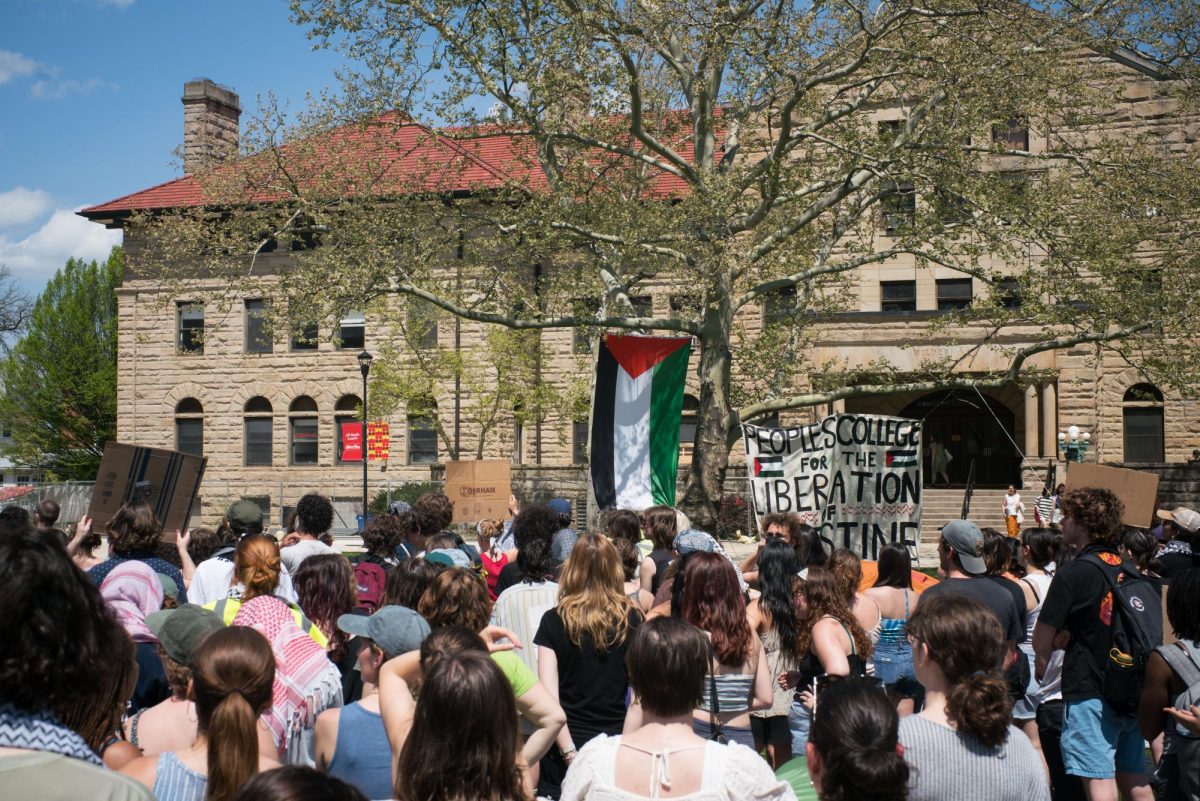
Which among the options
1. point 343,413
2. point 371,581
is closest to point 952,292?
point 343,413

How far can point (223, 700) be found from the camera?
134 inches

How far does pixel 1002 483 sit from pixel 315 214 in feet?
92.6

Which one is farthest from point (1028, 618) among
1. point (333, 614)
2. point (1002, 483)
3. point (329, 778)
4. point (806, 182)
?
point (1002, 483)

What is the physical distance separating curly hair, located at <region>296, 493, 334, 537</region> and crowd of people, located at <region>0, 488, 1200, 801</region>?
0.09 ft

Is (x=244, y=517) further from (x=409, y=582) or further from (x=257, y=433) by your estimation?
(x=257, y=433)

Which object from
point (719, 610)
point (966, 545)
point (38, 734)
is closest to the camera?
point (38, 734)

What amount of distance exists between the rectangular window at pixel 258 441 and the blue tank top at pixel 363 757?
39823 mm

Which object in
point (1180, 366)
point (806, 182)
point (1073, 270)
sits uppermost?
point (806, 182)

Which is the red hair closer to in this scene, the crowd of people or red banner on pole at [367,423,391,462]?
the crowd of people

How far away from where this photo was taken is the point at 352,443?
40.3 metres

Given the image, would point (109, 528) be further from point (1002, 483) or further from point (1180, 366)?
point (1002, 483)

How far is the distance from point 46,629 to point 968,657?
2.92 metres

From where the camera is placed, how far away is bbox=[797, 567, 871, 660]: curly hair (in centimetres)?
588

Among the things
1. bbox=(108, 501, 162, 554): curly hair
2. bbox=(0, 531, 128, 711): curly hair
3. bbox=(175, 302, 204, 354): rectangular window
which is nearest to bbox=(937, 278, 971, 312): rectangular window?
bbox=(175, 302, 204, 354): rectangular window
